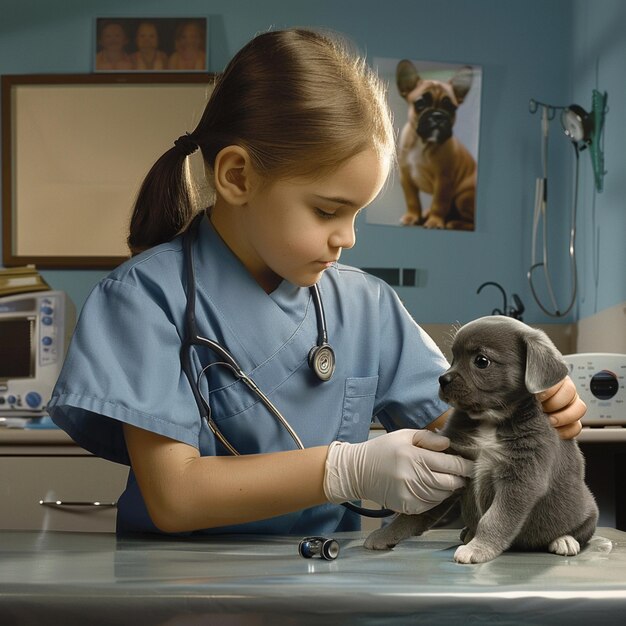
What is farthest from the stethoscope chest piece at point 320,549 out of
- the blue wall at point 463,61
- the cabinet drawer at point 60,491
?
the blue wall at point 463,61

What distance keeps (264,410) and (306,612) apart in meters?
0.47

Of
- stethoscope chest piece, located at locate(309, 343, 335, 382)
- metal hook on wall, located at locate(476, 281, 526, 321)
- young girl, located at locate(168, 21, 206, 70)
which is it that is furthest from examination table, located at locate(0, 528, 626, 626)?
young girl, located at locate(168, 21, 206, 70)

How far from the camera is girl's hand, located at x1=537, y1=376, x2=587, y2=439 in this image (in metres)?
0.89

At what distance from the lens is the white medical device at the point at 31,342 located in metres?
2.38

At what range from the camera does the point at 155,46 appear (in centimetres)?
288

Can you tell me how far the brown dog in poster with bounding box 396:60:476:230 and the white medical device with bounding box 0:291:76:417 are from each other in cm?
111

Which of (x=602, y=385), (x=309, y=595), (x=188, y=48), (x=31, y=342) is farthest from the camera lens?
(x=188, y=48)

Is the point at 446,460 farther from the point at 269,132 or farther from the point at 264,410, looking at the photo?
the point at 269,132

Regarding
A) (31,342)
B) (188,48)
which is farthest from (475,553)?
(188,48)

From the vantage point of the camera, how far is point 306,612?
0.60 m

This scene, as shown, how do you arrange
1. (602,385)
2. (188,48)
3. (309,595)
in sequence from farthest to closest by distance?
(188,48) → (602,385) → (309,595)

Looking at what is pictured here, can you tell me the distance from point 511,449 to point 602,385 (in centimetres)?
137

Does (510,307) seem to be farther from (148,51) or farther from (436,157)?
(148,51)

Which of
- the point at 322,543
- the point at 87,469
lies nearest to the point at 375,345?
the point at 322,543
